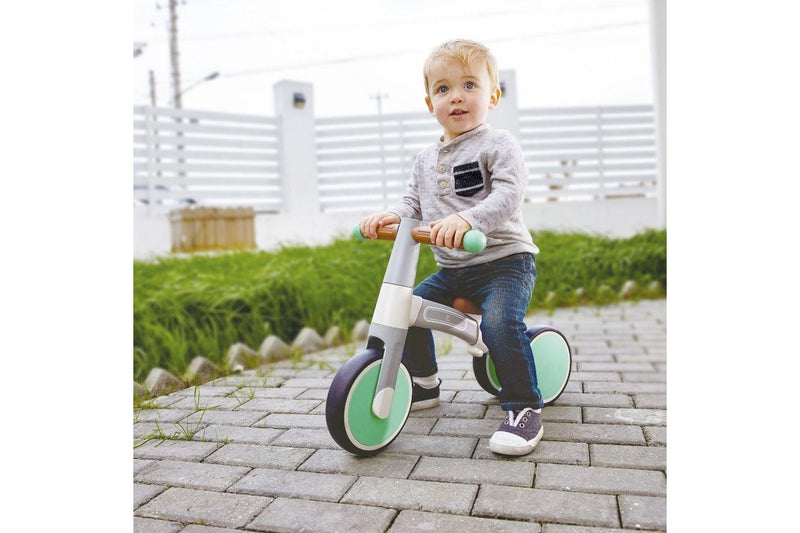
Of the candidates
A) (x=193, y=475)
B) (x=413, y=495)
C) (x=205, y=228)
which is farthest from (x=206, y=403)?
(x=205, y=228)

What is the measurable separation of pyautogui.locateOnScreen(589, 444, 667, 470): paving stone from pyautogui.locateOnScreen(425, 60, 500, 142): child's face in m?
1.02

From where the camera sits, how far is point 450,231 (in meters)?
1.68

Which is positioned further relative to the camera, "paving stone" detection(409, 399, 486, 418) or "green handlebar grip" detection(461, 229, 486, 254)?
"paving stone" detection(409, 399, 486, 418)

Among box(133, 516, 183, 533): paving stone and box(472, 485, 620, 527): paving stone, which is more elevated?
box(472, 485, 620, 527): paving stone

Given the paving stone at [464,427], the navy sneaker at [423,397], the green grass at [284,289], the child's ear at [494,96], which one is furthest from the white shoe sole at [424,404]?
the green grass at [284,289]

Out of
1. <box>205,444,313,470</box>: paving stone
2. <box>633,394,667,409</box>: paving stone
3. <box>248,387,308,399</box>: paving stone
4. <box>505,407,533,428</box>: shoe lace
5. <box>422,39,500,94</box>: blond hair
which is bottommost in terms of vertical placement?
<box>205,444,313,470</box>: paving stone

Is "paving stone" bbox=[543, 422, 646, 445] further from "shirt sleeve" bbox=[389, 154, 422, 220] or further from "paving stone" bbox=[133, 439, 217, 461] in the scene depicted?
"paving stone" bbox=[133, 439, 217, 461]

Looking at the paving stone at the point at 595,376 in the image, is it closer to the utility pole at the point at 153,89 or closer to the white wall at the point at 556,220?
the white wall at the point at 556,220

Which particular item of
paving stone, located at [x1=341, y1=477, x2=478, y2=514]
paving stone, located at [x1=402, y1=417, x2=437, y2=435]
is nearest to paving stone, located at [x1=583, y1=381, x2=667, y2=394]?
paving stone, located at [x1=402, y1=417, x2=437, y2=435]

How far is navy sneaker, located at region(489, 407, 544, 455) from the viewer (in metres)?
1.74

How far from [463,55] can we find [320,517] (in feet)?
4.28

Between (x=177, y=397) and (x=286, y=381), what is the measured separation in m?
0.44
